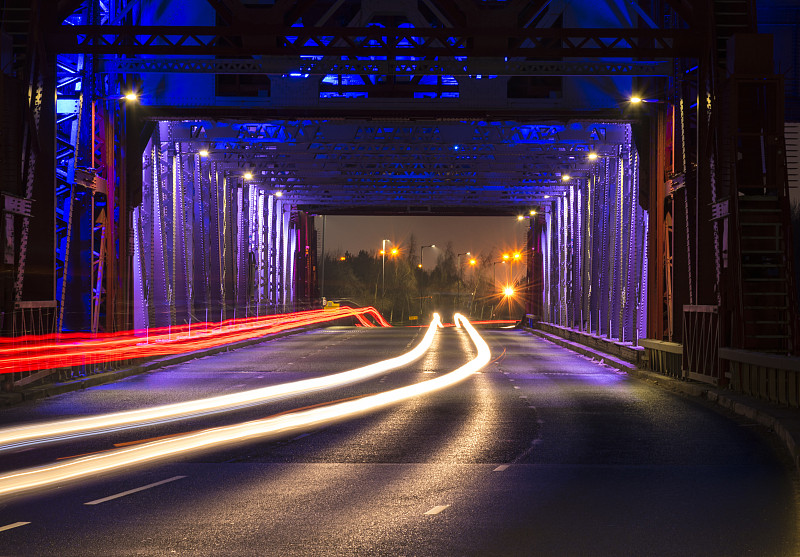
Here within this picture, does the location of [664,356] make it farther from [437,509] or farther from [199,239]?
[199,239]

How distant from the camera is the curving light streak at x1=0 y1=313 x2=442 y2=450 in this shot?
13.8 meters

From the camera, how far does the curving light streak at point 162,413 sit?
1378 cm

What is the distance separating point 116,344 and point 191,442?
12.6 metres

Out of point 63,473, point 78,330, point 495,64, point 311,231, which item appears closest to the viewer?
point 63,473

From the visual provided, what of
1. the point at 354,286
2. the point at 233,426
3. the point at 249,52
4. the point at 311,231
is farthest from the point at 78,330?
the point at 354,286

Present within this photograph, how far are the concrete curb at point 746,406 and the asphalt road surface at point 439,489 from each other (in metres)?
0.27

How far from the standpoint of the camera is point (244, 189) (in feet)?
163

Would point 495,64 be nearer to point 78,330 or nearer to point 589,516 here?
point 78,330

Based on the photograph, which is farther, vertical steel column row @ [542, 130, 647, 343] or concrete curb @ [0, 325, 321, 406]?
vertical steel column row @ [542, 130, 647, 343]

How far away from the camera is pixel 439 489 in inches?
395

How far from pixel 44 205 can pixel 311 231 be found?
59022 mm

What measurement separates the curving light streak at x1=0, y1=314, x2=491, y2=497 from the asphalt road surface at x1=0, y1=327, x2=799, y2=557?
0.35 m

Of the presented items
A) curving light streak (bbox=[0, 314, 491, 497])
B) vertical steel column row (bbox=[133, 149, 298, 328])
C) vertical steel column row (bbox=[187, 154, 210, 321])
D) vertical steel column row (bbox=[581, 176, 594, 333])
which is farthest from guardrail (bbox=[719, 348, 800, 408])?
vertical steel column row (bbox=[187, 154, 210, 321])

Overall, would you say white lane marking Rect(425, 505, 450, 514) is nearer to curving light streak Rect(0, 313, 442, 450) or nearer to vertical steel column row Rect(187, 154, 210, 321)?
curving light streak Rect(0, 313, 442, 450)
